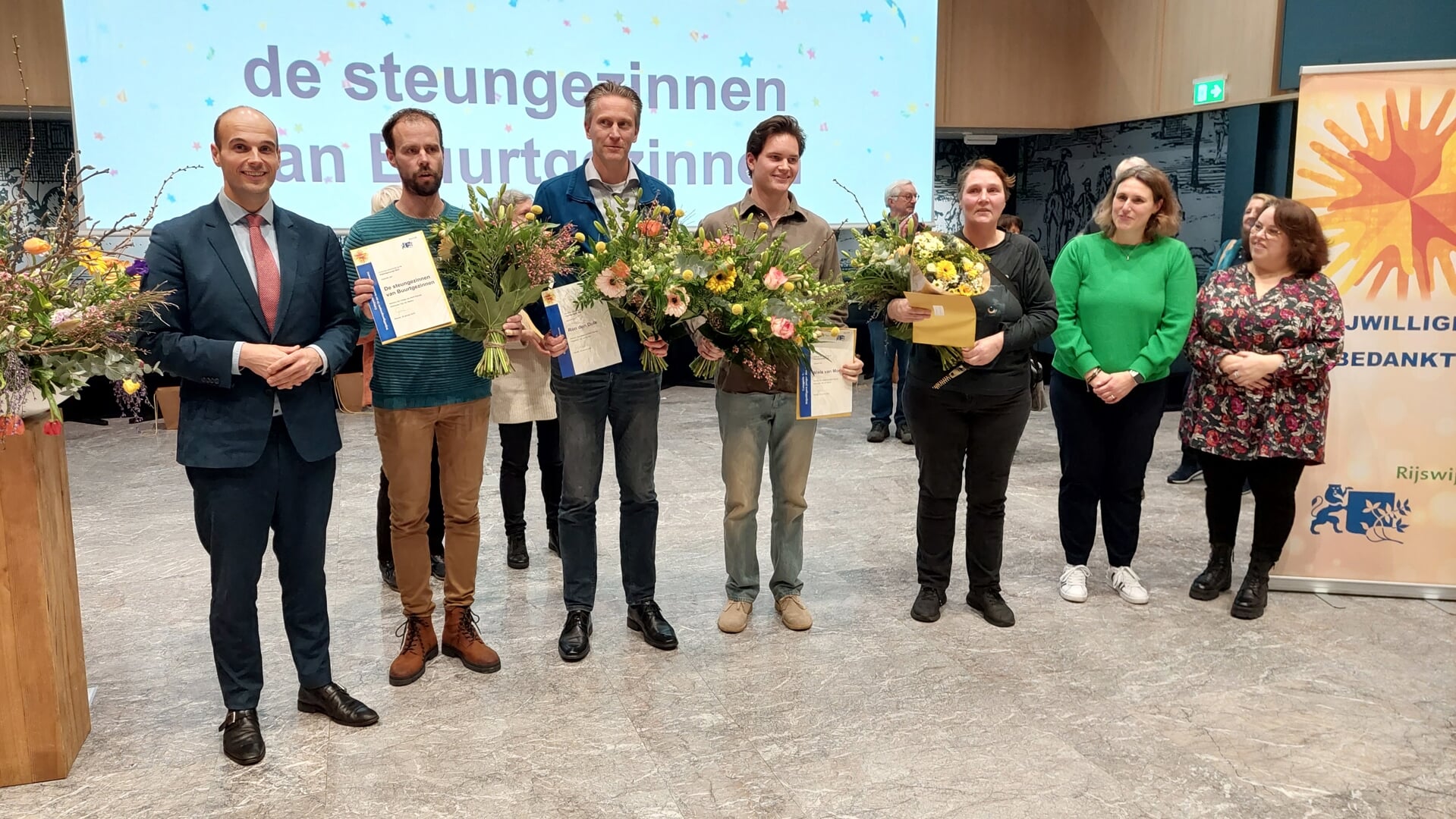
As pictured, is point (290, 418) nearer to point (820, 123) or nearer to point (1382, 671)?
point (1382, 671)

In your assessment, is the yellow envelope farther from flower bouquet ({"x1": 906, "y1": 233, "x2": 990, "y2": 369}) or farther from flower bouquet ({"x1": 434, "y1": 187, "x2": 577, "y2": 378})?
flower bouquet ({"x1": 434, "y1": 187, "x2": 577, "y2": 378})

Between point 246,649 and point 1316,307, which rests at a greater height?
point 1316,307

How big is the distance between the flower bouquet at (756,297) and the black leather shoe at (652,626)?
34.8 inches

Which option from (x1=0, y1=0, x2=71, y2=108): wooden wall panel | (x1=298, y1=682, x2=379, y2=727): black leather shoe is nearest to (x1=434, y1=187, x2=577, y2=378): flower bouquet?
(x1=298, y1=682, x2=379, y2=727): black leather shoe

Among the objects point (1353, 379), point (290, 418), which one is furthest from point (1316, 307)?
Answer: point (290, 418)

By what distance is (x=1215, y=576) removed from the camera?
3.75 meters

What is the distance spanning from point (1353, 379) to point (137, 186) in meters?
6.22

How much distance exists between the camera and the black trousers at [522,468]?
13.4 feet

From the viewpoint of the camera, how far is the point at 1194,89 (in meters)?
7.47

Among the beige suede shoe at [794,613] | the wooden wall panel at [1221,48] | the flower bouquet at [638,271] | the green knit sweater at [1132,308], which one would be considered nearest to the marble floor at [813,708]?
the beige suede shoe at [794,613]

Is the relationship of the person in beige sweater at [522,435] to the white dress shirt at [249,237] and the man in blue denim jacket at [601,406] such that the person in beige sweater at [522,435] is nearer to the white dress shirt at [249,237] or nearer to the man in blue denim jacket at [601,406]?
the man in blue denim jacket at [601,406]

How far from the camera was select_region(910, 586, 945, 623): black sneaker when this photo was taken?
349cm

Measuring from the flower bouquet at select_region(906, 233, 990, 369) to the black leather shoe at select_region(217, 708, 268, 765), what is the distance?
2.19 meters

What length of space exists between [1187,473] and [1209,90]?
3.40 metres
